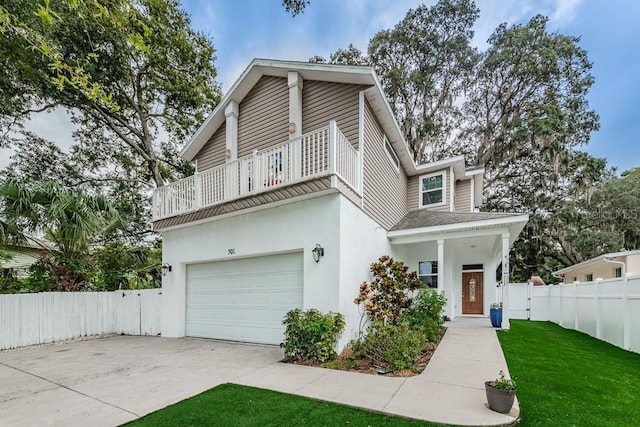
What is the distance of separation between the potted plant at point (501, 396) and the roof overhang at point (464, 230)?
554 cm

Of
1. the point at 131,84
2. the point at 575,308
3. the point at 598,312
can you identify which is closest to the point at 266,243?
the point at 598,312

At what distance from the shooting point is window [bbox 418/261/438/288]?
37.0ft

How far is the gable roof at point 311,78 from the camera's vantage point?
25.0ft

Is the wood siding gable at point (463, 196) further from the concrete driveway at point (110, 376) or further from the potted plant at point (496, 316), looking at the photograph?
the concrete driveway at point (110, 376)

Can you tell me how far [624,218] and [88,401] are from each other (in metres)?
27.2

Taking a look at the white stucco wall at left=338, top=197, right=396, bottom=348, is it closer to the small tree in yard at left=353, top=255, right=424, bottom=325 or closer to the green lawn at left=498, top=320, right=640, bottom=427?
the small tree in yard at left=353, top=255, right=424, bottom=325

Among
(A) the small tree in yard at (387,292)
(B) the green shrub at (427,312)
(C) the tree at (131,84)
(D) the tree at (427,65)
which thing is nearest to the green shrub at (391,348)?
(A) the small tree in yard at (387,292)

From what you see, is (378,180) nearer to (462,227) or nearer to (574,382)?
(462,227)

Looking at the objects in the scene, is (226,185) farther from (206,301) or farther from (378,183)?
(378,183)

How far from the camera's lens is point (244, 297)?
8172mm

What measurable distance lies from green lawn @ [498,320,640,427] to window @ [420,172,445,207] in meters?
6.06

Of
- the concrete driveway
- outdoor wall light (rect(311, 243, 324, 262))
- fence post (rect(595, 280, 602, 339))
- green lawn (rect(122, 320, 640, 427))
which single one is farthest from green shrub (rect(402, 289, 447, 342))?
fence post (rect(595, 280, 602, 339))

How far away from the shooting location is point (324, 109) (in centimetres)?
834

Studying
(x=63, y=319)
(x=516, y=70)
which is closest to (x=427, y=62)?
(x=516, y=70)
